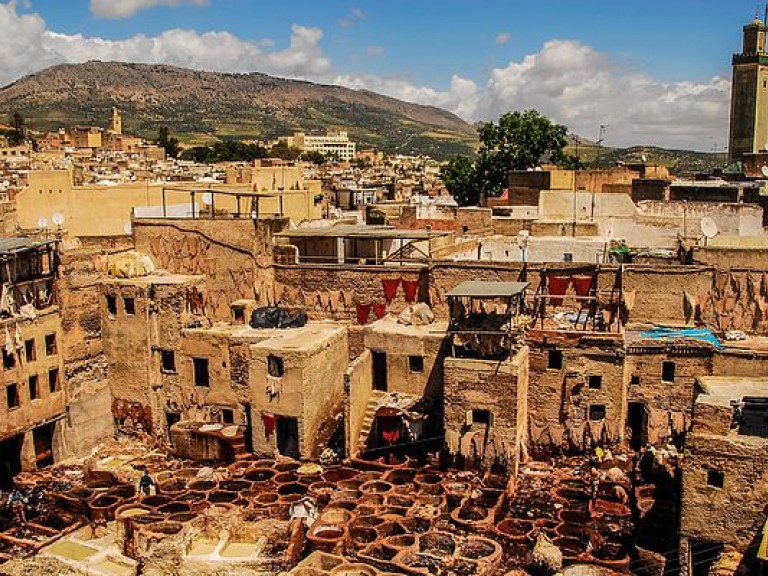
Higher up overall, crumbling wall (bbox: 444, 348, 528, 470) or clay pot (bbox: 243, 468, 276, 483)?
crumbling wall (bbox: 444, 348, 528, 470)

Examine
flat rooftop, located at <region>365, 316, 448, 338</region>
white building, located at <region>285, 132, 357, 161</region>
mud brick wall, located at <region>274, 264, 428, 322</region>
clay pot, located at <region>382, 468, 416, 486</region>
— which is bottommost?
clay pot, located at <region>382, 468, 416, 486</region>

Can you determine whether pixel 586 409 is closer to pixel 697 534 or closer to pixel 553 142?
pixel 697 534

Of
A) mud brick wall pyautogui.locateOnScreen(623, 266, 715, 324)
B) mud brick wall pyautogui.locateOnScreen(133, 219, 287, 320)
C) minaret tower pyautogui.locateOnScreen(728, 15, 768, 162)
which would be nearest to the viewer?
mud brick wall pyautogui.locateOnScreen(623, 266, 715, 324)

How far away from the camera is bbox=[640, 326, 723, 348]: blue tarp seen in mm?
21516

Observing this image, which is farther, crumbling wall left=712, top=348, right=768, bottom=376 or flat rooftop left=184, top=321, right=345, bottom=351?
flat rooftop left=184, top=321, right=345, bottom=351

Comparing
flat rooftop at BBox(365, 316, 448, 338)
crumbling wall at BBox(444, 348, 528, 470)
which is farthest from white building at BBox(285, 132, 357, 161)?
crumbling wall at BBox(444, 348, 528, 470)

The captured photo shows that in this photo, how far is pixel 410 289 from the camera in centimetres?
2569

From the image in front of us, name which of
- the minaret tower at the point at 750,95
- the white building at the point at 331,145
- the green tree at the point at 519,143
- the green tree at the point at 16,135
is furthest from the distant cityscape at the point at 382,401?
the white building at the point at 331,145

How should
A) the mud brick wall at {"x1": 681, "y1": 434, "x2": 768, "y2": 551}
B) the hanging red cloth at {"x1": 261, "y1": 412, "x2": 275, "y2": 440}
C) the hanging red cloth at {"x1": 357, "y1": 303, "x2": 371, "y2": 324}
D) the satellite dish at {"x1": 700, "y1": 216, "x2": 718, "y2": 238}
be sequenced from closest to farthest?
the mud brick wall at {"x1": 681, "y1": 434, "x2": 768, "y2": 551}, the hanging red cloth at {"x1": 261, "y1": 412, "x2": 275, "y2": 440}, the satellite dish at {"x1": 700, "y1": 216, "x2": 718, "y2": 238}, the hanging red cloth at {"x1": 357, "y1": 303, "x2": 371, "y2": 324}

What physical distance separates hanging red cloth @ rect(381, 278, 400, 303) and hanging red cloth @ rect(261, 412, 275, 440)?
5353mm

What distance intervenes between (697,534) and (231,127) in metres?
176

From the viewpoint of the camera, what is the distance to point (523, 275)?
79.9 ft

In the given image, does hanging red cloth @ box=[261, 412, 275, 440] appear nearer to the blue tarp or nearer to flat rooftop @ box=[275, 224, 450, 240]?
flat rooftop @ box=[275, 224, 450, 240]

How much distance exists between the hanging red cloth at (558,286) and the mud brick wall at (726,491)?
909cm
